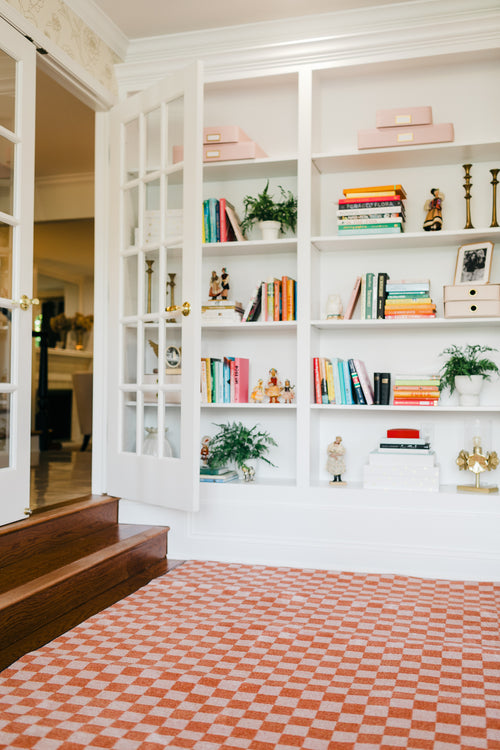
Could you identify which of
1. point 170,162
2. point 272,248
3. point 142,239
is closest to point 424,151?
point 272,248

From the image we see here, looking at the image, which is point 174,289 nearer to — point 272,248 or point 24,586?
point 272,248

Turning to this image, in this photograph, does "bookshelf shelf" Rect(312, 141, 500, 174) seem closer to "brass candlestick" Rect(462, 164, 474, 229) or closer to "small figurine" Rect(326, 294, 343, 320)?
"brass candlestick" Rect(462, 164, 474, 229)

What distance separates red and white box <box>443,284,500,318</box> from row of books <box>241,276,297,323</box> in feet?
2.55

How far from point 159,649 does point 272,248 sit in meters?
2.20

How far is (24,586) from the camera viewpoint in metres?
2.43

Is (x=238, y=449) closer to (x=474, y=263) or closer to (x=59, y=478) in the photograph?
(x=59, y=478)

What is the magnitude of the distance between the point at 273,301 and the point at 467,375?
1.06 meters

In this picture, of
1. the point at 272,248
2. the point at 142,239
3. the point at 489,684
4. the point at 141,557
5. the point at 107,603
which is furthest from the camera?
the point at 272,248

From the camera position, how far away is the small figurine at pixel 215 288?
153 inches

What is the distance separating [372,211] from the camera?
Answer: 361 cm

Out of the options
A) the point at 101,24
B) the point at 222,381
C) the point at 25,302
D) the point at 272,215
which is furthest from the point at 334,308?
the point at 101,24

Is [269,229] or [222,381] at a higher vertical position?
[269,229]

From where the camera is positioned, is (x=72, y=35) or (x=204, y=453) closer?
(x=72, y=35)

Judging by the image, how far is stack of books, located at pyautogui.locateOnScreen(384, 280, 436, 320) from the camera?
11.5ft
